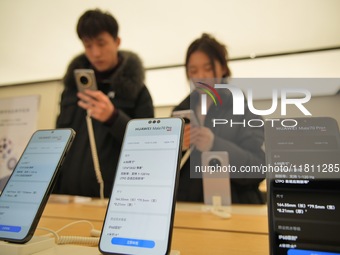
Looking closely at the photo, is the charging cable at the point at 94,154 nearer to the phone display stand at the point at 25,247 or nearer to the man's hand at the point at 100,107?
the man's hand at the point at 100,107

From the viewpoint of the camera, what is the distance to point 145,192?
304 mm

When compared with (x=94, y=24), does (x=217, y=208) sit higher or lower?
lower

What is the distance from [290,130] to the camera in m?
0.35

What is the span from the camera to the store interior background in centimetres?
180

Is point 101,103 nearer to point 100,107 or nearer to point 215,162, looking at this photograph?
point 100,107

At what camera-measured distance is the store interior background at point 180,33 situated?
1804 mm

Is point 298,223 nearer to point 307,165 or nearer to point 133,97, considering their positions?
Answer: point 307,165

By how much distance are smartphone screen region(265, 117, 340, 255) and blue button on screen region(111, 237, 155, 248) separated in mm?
136

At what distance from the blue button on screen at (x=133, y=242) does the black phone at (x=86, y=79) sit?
2.35ft

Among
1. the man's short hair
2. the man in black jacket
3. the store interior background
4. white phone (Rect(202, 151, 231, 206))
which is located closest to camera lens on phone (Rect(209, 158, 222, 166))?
white phone (Rect(202, 151, 231, 206))

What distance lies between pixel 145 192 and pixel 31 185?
16 cm

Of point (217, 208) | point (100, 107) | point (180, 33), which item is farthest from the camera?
point (180, 33)

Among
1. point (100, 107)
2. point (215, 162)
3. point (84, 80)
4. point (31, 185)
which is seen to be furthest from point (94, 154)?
point (31, 185)

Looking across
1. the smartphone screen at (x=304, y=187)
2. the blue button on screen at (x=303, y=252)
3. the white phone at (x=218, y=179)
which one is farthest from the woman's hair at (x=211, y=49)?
the blue button on screen at (x=303, y=252)
